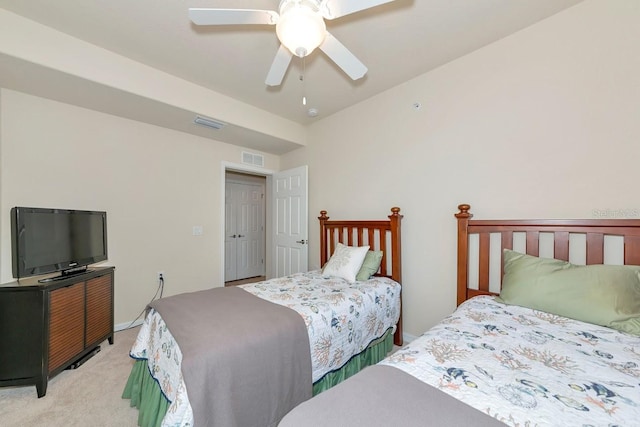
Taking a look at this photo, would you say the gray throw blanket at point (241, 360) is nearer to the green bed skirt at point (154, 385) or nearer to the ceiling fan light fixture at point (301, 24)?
the green bed skirt at point (154, 385)

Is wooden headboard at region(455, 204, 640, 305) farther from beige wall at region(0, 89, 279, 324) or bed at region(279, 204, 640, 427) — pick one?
beige wall at region(0, 89, 279, 324)

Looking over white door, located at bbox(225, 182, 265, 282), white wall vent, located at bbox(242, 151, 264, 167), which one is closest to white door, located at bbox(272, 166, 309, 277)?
white wall vent, located at bbox(242, 151, 264, 167)

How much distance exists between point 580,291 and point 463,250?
0.78m

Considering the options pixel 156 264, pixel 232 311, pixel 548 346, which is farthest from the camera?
pixel 156 264

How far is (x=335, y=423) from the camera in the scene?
0.70 metres

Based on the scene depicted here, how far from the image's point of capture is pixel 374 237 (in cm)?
289

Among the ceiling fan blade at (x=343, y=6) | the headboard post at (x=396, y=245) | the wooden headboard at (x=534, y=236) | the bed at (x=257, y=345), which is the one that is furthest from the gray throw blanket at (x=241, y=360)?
the ceiling fan blade at (x=343, y=6)

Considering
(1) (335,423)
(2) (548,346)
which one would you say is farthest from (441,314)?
(1) (335,423)

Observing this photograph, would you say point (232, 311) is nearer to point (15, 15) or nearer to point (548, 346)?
point (548, 346)

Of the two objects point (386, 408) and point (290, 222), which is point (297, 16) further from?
point (290, 222)

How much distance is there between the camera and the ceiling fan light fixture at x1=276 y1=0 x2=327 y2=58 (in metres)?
1.31

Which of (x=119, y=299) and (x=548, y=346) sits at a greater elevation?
(x=548, y=346)

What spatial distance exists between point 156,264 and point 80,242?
2.87 feet

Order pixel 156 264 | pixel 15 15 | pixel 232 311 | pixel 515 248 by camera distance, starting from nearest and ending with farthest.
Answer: pixel 232 311, pixel 15 15, pixel 515 248, pixel 156 264
